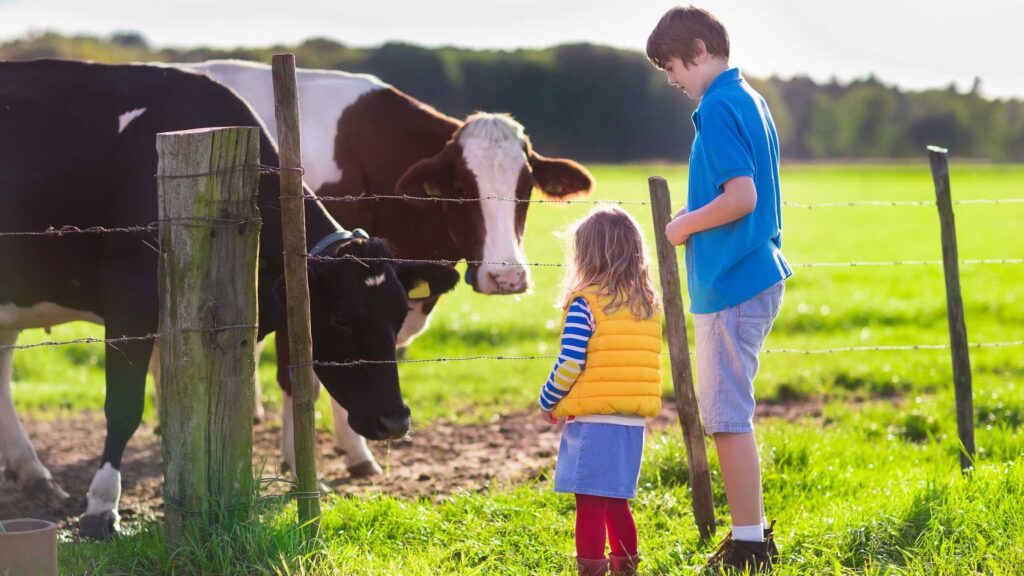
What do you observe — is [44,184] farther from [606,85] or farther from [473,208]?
[606,85]

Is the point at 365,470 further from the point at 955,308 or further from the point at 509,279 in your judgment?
the point at 955,308

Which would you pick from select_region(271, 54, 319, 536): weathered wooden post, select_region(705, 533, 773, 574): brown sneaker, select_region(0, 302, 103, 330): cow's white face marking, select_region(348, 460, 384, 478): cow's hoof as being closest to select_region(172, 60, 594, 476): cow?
select_region(348, 460, 384, 478): cow's hoof

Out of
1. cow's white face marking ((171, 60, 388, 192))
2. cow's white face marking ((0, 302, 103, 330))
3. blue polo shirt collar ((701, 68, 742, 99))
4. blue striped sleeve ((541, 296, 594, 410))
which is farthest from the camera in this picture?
cow's white face marking ((171, 60, 388, 192))

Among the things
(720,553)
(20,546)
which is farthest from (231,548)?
(720,553)

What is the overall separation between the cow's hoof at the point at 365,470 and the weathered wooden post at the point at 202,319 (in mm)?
2467

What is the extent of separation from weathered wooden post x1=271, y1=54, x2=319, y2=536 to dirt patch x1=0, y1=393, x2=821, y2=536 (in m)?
1.34

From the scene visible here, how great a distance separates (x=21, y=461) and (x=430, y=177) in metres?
2.88

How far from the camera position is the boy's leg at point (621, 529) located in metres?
4.34

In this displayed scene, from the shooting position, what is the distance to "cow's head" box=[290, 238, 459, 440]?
204 inches

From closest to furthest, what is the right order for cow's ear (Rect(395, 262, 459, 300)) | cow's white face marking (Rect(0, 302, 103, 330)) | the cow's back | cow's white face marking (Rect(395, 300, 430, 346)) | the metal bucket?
the metal bucket → cow's ear (Rect(395, 262, 459, 300)) → the cow's back → cow's white face marking (Rect(0, 302, 103, 330)) → cow's white face marking (Rect(395, 300, 430, 346))

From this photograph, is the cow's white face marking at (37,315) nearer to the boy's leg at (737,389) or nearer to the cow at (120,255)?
the cow at (120,255)

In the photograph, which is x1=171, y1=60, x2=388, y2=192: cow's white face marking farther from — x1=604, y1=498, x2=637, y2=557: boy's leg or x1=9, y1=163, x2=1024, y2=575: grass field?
x1=604, y1=498, x2=637, y2=557: boy's leg

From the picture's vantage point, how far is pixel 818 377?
9.93 meters

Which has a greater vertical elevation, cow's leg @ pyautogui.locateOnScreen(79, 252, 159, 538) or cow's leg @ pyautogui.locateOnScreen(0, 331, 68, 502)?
cow's leg @ pyautogui.locateOnScreen(79, 252, 159, 538)
